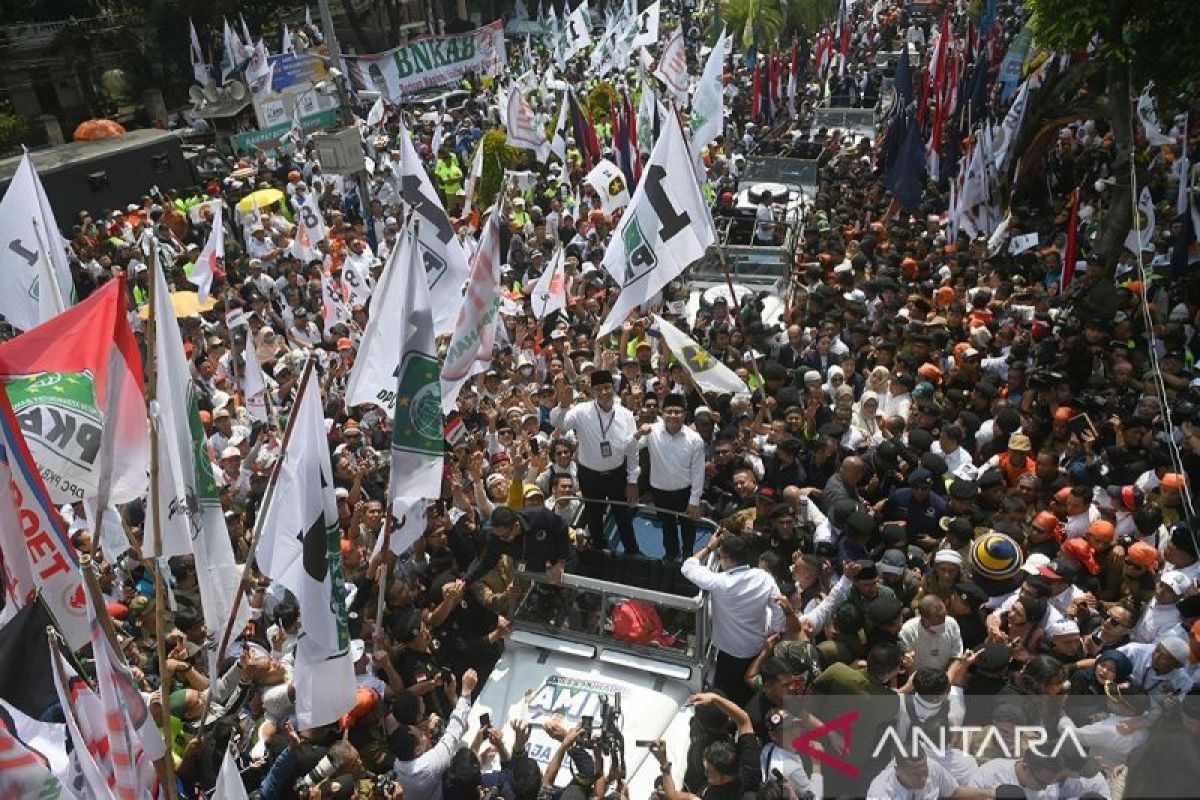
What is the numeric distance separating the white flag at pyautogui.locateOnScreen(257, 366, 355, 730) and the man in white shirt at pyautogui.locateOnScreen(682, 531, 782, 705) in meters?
2.12

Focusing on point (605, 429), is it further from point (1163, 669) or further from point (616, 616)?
point (1163, 669)

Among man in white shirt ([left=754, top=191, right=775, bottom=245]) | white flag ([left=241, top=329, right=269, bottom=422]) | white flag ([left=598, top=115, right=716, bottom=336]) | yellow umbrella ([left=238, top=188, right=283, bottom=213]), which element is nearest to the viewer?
white flag ([left=598, top=115, right=716, bottom=336])

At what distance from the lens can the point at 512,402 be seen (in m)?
8.95

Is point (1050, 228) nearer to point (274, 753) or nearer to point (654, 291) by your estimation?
point (654, 291)

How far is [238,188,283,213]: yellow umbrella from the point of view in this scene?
1664 centimetres

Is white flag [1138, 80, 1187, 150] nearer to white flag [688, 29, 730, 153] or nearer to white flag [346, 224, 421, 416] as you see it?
white flag [688, 29, 730, 153]

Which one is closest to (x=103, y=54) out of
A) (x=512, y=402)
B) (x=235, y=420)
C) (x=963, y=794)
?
(x=235, y=420)

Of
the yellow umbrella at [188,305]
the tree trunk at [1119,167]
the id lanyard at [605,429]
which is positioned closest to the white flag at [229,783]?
the id lanyard at [605,429]

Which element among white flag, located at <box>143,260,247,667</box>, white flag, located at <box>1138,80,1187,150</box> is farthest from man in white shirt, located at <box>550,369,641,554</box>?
white flag, located at <box>1138,80,1187,150</box>

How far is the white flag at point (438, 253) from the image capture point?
28.8 ft

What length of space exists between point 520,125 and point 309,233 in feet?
14.4

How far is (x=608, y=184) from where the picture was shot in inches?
543

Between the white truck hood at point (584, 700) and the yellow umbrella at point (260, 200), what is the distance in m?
13.3

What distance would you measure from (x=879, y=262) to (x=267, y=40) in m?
36.7
